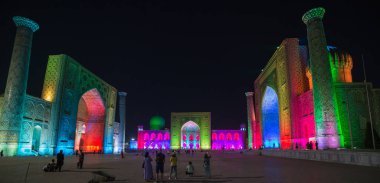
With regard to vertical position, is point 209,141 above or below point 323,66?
below

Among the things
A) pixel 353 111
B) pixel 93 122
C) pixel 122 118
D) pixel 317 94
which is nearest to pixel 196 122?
pixel 122 118

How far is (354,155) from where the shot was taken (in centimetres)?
1356

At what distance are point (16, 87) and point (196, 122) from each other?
1623 inches

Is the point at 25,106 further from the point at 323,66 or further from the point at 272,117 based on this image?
the point at 272,117

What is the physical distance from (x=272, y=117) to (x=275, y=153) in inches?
559

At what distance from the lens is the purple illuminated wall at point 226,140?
63.3m

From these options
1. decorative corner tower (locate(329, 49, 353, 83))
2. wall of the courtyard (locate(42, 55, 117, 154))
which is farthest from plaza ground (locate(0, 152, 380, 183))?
decorative corner tower (locate(329, 49, 353, 83))

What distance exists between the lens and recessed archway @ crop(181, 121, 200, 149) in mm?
63059

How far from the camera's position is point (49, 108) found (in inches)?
1041

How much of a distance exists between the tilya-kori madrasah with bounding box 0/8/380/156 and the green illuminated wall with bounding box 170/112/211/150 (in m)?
18.5

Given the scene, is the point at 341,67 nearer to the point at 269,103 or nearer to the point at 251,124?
Result: the point at 269,103

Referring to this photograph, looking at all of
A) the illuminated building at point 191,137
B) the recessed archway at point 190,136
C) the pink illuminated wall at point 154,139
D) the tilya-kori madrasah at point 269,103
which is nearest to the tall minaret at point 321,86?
the tilya-kori madrasah at point 269,103

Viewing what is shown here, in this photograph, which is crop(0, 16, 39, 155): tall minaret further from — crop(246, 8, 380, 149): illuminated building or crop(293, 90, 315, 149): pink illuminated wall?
crop(293, 90, 315, 149): pink illuminated wall

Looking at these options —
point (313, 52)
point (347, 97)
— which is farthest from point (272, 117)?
point (313, 52)
